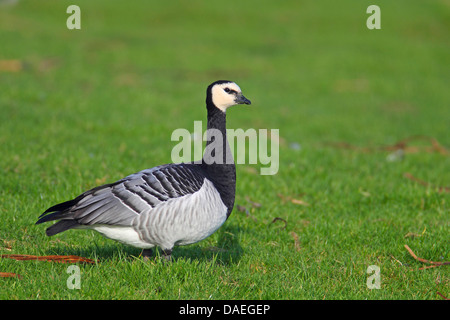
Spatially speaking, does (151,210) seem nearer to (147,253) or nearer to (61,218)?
(147,253)

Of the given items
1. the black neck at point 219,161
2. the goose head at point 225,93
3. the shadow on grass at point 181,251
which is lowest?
the shadow on grass at point 181,251

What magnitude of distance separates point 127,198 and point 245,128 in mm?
8244

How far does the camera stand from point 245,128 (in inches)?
518

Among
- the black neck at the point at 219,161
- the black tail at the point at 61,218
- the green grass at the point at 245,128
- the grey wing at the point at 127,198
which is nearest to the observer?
the black tail at the point at 61,218

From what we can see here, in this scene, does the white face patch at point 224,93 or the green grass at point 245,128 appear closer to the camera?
the green grass at point 245,128

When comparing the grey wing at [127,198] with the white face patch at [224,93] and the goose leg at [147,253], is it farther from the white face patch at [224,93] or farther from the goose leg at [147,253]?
the white face patch at [224,93]

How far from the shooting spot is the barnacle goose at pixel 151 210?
503 cm

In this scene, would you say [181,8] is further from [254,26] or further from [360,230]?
[360,230]

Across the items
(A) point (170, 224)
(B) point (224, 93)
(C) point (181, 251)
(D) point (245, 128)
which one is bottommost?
(C) point (181, 251)

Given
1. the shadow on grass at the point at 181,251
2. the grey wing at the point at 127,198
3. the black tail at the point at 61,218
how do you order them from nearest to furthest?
the black tail at the point at 61,218
the grey wing at the point at 127,198
the shadow on grass at the point at 181,251

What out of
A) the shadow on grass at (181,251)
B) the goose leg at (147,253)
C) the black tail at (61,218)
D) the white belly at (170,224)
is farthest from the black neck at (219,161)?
the black tail at (61,218)

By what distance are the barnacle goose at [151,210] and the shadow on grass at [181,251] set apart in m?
0.48

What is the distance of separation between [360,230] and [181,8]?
2734 cm

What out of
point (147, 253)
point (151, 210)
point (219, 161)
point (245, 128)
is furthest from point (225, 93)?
point (245, 128)
